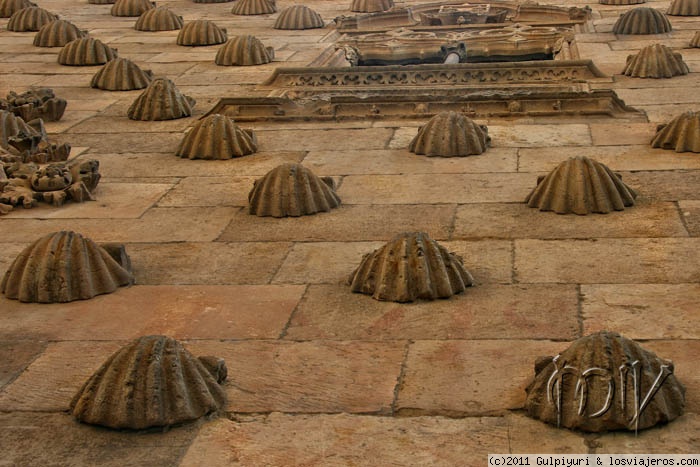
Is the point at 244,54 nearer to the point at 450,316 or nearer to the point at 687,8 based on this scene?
the point at 687,8

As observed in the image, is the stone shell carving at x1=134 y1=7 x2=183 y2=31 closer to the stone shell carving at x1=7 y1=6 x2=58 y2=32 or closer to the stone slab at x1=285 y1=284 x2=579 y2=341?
the stone shell carving at x1=7 y1=6 x2=58 y2=32

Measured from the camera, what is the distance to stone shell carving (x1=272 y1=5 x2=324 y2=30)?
2008cm

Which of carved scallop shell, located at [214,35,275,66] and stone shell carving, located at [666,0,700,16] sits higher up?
stone shell carving, located at [666,0,700,16]

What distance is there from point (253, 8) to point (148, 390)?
54.9 ft

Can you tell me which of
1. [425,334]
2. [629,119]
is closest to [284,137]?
[629,119]

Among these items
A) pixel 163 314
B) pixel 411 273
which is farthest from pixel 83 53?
pixel 411 273

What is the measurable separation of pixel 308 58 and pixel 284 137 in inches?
188

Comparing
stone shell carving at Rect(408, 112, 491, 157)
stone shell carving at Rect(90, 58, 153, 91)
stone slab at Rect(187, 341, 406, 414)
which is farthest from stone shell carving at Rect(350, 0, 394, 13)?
stone slab at Rect(187, 341, 406, 414)

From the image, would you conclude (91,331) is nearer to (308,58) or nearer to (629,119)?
(629,119)

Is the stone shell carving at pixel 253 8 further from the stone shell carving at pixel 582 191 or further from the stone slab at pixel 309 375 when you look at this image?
the stone slab at pixel 309 375

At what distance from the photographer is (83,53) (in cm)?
1756

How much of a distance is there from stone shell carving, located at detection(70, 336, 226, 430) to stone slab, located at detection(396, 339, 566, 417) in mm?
1008

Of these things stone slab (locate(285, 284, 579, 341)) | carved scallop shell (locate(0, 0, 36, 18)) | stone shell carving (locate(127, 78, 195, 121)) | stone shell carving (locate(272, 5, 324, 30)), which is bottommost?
carved scallop shell (locate(0, 0, 36, 18))

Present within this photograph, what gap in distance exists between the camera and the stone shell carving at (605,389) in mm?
5633
